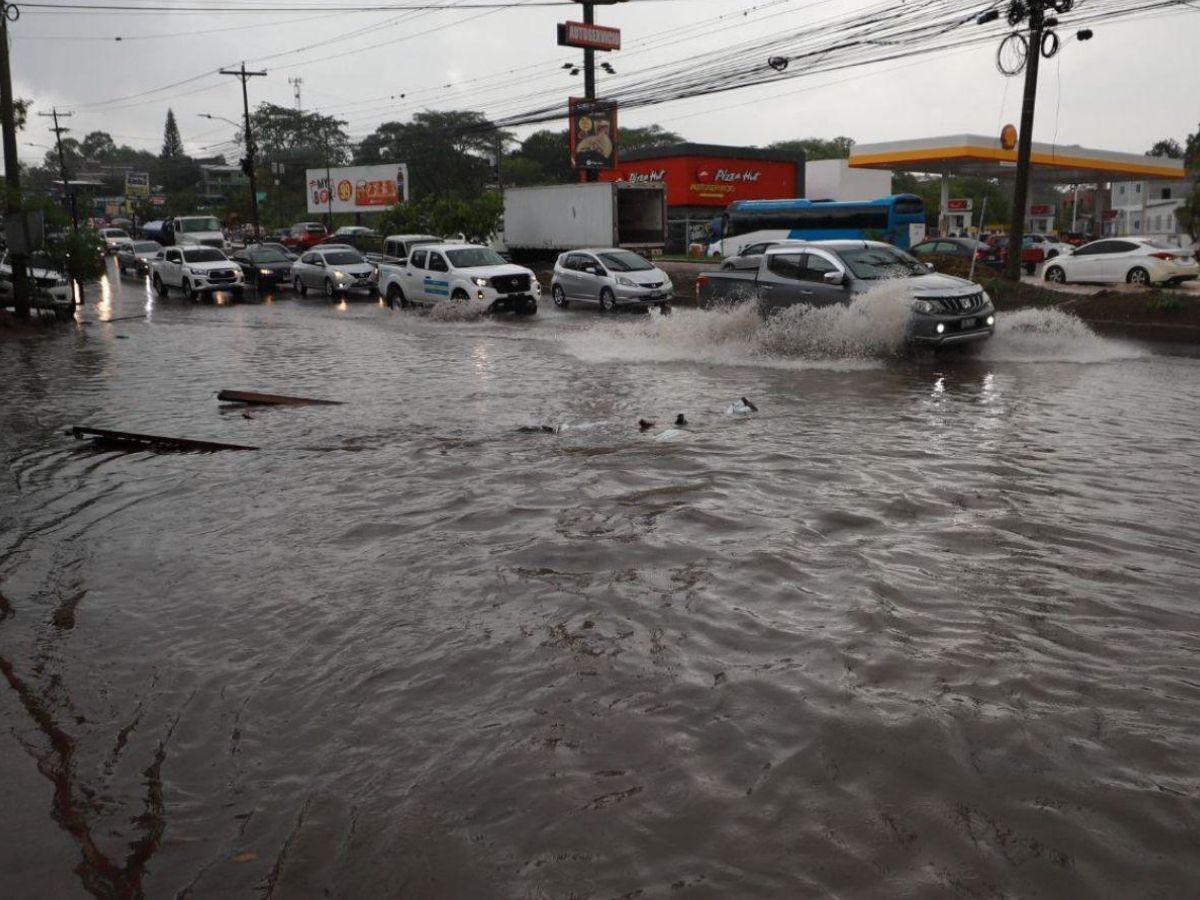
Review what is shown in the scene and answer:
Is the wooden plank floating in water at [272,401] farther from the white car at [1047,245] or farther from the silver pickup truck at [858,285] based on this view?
the white car at [1047,245]

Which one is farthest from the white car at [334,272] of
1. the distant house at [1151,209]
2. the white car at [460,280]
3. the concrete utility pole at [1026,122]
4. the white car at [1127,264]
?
the distant house at [1151,209]

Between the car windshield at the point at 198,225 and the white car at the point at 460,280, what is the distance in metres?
28.3

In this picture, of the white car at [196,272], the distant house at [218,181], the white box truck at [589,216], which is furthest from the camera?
the distant house at [218,181]

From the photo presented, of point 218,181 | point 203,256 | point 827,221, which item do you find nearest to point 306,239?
point 203,256

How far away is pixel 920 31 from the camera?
22469 mm

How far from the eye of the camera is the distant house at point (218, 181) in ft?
448

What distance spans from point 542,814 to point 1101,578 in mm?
3828

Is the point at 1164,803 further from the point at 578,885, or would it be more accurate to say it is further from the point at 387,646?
the point at 387,646

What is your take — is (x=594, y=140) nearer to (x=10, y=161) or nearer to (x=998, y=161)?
(x=998, y=161)

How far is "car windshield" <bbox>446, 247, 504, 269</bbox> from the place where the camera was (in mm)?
26219

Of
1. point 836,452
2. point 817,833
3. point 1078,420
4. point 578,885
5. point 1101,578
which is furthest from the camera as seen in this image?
point 1078,420

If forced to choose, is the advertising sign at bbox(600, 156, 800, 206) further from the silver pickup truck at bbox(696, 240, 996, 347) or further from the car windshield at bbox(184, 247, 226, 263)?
the silver pickup truck at bbox(696, 240, 996, 347)

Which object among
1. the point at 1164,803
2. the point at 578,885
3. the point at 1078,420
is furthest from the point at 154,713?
the point at 1078,420

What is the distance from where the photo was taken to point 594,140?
149 feet
